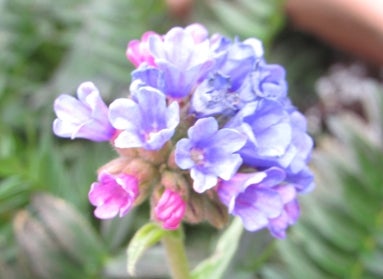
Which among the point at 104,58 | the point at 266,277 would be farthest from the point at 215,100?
the point at 104,58

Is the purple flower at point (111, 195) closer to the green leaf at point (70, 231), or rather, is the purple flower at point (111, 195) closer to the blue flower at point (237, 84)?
the blue flower at point (237, 84)

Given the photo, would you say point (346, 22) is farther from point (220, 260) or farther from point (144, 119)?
point (144, 119)

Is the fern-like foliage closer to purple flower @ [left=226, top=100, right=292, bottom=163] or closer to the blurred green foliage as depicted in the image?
the blurred green foliage

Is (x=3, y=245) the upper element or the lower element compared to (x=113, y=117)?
lower

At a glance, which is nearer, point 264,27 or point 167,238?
point 167,238

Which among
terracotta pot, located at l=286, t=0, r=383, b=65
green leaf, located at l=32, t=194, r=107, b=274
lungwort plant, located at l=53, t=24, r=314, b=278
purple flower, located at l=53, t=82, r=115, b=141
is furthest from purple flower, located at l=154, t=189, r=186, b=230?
terracotta pot, located at l=286, t=0, r=383, b=65

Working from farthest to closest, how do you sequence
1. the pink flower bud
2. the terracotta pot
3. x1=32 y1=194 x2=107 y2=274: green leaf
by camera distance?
1. the terracotta pot
2. x1=32 y1=194 x2=107 y2=274: green leaf
3. the pink flower bud

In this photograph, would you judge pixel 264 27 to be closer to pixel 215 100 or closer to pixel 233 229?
pixel 233 229
